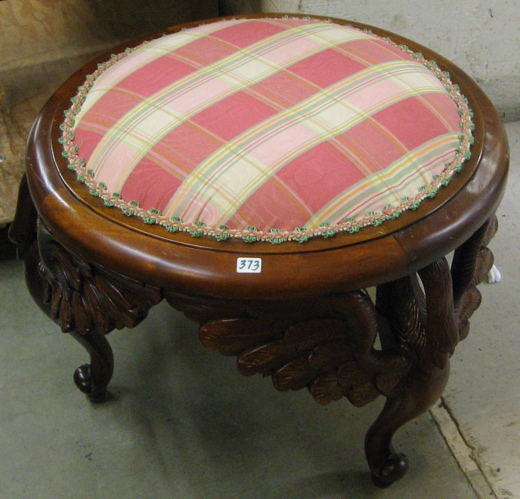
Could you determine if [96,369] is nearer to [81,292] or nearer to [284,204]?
[81,292]

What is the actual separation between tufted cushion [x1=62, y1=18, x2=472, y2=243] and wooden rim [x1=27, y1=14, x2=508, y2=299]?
0.06ft

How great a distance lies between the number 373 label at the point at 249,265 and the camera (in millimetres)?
737

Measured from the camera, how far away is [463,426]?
4.03 ft

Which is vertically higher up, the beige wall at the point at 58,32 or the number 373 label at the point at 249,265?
the number 373 label at the point at 249,265

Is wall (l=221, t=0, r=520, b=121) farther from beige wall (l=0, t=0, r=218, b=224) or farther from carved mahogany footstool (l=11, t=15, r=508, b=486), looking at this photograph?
carved mahogany footstool (l=11, t=15, r=508, b=486)

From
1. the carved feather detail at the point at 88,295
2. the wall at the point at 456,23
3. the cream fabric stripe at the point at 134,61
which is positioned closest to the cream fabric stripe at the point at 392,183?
the carved feather detail at the point at 88,295

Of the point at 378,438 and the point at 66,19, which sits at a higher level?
the point at 66,19

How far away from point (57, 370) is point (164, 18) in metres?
1.04

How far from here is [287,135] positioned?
2.77 ft

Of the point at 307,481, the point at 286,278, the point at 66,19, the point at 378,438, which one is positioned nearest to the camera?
the point at 286,278

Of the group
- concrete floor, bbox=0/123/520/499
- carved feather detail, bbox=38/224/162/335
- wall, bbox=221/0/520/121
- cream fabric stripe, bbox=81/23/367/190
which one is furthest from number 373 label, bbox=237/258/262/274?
wall, bbox=221/0/520/121

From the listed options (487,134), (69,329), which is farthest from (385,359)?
(69,329)

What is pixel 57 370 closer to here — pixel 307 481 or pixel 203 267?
pixel 307 481

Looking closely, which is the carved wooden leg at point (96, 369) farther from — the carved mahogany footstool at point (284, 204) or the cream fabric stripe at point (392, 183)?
the cream fabric stripe at point (392, 183)
